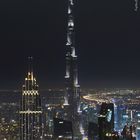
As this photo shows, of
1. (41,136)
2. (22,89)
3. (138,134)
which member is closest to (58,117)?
(41,136)

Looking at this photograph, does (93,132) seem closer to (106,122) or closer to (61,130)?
(106,122)

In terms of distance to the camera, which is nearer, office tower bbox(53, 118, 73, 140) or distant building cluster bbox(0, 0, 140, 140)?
distant building cluster bbox(0, 0, 140, 140)

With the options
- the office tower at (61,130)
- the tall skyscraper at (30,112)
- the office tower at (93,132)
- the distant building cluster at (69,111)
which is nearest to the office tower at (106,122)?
the distant building cluster at (69,111)

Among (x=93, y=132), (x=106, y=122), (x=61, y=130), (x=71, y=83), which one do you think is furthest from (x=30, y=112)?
(x=106, y=122)

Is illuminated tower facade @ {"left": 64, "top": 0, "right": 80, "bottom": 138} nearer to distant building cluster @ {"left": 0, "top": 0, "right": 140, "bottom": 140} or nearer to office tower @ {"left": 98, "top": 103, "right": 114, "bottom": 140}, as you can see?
distant building cluster @ {"left": 0, "top": 0, "right": 140, "bottom": 140}

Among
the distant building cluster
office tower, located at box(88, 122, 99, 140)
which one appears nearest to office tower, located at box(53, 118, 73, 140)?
the distant building cluster

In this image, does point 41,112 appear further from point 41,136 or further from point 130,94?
point 130,94

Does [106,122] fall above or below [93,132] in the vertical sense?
above

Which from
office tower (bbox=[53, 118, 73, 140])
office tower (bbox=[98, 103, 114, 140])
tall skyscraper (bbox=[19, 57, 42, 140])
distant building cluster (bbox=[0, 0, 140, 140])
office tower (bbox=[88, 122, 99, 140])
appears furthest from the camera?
tall skyscraper (bbox=[19, 57, 42, 140])
